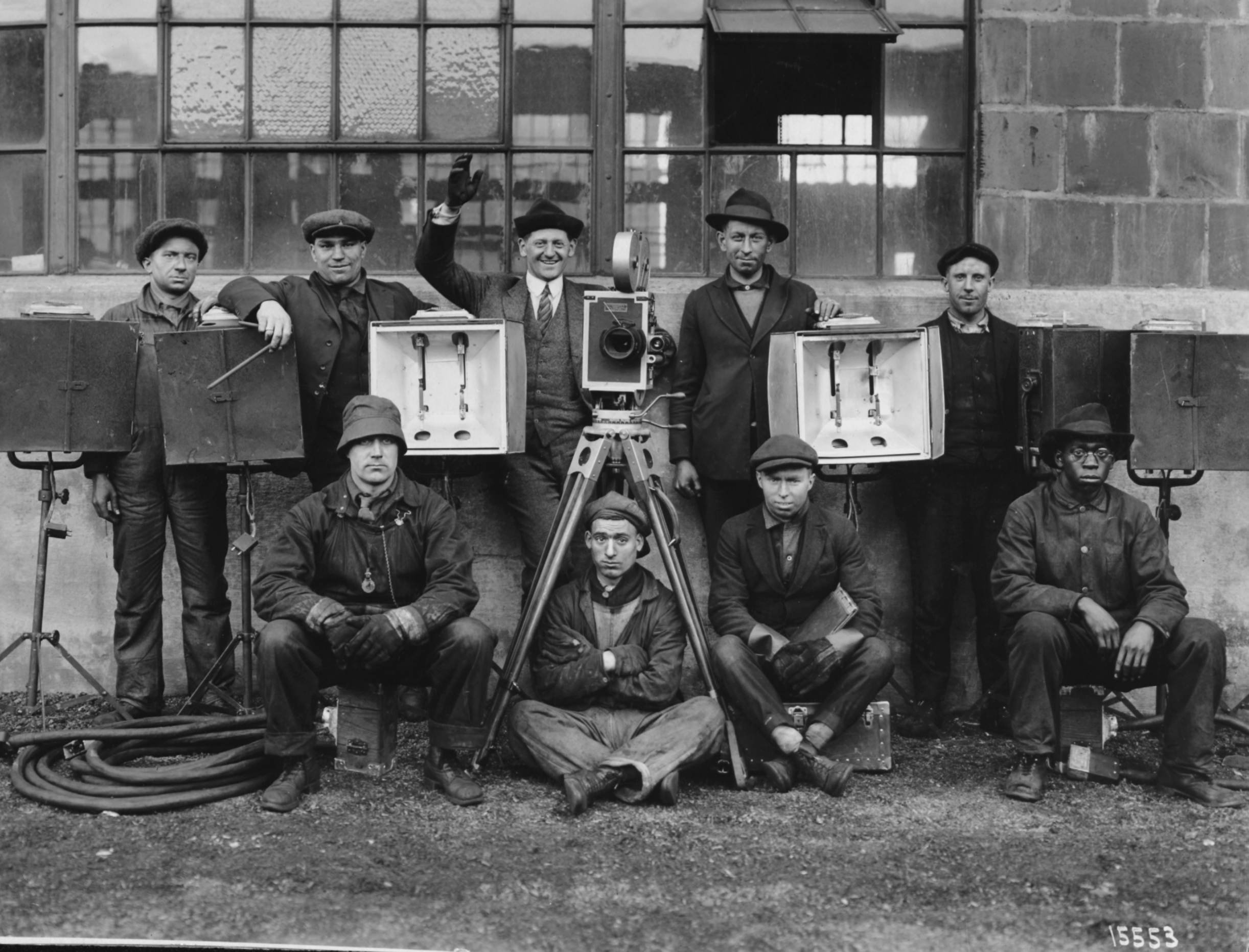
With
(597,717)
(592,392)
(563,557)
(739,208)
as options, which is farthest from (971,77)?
(597,717)

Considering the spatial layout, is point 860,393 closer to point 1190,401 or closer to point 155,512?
point 1190,401

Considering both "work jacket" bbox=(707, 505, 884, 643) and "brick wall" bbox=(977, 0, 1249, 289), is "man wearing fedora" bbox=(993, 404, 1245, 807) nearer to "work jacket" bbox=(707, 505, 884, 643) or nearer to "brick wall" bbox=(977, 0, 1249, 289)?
"work jacket" bbox=(707, 505, 884, 643)

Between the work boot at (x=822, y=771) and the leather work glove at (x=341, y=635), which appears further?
the work boot at (x=822, y=771)

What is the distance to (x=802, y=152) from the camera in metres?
6.16

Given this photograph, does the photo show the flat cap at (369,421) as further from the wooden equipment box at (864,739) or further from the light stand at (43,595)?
the wooden equipment box at (864,739)

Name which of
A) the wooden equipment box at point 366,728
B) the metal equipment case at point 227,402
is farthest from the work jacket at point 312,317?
the wooden equipment box at point 366,728

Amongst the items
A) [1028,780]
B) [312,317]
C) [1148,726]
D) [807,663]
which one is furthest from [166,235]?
[1148,726]

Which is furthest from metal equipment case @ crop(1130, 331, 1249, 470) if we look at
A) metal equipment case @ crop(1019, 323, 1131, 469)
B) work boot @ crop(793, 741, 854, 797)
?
work boot @ crop(793, 741, 854, 797)

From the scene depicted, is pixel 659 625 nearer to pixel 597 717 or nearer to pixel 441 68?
pixel 597 717

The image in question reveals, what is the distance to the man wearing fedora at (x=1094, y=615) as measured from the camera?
4738 mm

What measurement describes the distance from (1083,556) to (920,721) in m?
1.01

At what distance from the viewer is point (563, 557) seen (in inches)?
197

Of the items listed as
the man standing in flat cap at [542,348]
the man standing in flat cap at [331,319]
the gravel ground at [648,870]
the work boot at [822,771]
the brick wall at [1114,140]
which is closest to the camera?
the gravel ground at [648,870]

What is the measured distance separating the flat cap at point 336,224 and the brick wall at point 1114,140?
2.65 m
